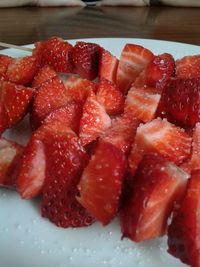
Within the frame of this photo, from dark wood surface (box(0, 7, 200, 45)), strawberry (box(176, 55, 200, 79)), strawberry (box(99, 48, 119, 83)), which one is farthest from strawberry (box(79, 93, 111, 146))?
dark wood surface (box(0, 7, 200, 45))

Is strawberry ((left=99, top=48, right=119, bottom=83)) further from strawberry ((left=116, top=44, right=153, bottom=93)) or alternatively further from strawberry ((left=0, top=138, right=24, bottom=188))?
strawberry ((left=0, top=138, right=24, bottom=188))

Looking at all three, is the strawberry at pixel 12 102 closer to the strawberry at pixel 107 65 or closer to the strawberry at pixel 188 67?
the strawberry at pixel 107 65

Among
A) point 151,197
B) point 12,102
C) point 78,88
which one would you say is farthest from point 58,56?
point 151,197

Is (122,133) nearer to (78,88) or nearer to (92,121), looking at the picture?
(92,121)

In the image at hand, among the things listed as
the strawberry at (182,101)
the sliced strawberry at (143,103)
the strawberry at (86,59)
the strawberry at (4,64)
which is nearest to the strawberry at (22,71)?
the strawberry at (4,64)

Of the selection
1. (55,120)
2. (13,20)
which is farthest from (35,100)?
(13,20)

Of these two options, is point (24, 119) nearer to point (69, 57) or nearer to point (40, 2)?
point (69, 57)
